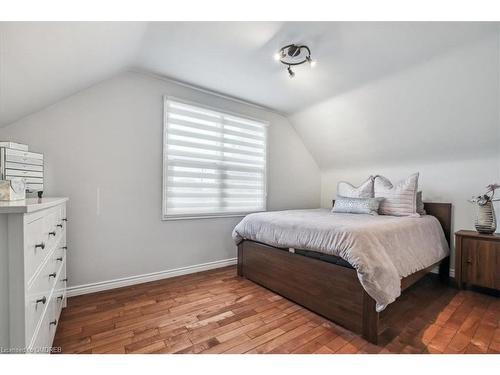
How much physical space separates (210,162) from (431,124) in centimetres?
261

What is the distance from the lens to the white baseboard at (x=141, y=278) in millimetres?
2213

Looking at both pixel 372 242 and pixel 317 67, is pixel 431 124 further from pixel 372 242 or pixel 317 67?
pixel 372 242

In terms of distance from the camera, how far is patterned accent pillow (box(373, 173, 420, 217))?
2621mm

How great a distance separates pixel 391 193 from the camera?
9.11ft

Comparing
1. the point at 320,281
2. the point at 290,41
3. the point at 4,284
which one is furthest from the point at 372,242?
the point at 4,284

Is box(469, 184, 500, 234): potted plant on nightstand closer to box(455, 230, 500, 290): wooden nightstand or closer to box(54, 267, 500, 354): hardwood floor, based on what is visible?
box(455, 230, 500, 290): wooden nightstand

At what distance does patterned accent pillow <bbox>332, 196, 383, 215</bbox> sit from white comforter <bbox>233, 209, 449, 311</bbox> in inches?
15.4

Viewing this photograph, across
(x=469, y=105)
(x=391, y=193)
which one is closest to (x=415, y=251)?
(x=391, y=193)

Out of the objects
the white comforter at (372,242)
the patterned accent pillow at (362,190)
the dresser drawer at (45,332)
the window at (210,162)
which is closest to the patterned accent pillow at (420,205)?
the white comforter at (372,242)

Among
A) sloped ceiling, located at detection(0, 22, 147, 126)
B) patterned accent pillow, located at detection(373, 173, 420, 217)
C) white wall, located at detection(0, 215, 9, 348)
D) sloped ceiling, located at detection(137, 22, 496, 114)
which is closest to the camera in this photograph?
white wall, located at detection(0, 215, 9, 348)

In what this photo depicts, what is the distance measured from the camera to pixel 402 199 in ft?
8.73

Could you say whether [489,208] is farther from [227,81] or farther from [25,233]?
[25,233]

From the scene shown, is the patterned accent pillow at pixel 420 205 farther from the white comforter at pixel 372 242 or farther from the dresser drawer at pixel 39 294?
the dresser drawer at pixel 39 294

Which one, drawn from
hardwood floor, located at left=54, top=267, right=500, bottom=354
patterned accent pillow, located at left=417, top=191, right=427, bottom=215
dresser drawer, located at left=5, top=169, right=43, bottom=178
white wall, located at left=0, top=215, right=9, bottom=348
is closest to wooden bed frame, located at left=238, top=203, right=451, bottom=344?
hardwood floor, located at left=54, top=267, right=500, bottom=354
